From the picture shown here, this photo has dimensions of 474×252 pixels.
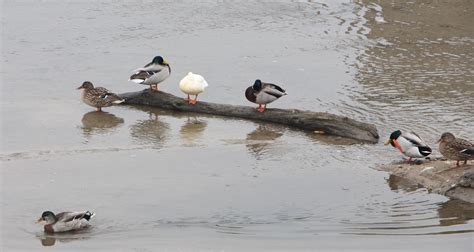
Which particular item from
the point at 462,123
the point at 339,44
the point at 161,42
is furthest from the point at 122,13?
the point at 462,123

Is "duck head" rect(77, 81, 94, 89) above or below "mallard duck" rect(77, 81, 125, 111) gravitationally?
above

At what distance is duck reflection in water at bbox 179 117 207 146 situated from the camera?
1335 cm

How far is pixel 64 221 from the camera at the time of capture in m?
9.91

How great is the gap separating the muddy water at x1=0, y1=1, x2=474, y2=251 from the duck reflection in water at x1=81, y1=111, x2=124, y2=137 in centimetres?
4

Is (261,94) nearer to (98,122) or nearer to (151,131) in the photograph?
(151,131)

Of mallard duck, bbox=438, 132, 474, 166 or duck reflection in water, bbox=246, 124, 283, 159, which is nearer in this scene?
mallard duck, bbox=438, 132, 474, 166

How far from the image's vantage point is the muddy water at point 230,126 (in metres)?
10.2

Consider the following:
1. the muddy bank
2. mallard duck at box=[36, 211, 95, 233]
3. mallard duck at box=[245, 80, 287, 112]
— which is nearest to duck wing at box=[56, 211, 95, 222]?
mallard duck at box=[36, 211, 95, 233]

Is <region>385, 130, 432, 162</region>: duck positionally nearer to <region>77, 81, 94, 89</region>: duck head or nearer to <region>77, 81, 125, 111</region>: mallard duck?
<region>77, 81, 125, 111</region>: mallard duck

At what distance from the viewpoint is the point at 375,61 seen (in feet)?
58.0

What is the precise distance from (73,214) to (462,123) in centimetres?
621

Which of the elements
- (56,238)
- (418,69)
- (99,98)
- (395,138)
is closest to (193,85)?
(99,98)

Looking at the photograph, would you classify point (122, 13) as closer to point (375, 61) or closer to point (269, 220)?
point (375, 61)

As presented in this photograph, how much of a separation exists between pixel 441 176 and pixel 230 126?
11.1 feet
